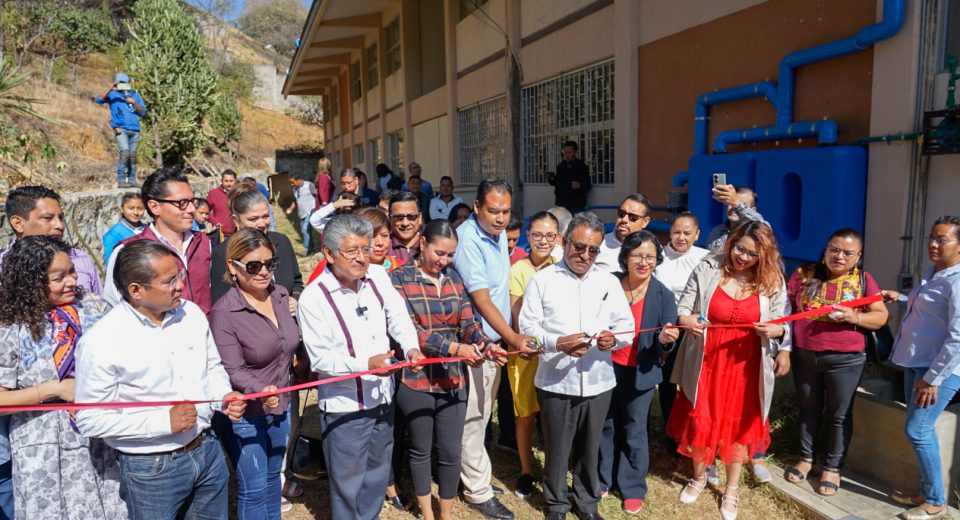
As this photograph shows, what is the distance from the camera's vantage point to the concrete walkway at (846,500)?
3.43 m

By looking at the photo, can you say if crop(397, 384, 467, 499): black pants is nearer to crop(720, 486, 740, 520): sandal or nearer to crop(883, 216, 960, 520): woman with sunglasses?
crop(720, 486, 740, 520): sandal

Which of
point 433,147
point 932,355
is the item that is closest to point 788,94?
point 932,355

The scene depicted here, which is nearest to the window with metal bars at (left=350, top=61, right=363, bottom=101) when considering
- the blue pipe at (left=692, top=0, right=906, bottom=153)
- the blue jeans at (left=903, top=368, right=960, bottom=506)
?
the blue pipe at (left=692, top=0, right=906, bottom=153)

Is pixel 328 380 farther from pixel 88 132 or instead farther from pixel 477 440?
pixel 88 132

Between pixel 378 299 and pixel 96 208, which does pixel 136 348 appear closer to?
pixel 378 299

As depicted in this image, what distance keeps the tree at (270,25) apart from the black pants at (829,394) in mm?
62560

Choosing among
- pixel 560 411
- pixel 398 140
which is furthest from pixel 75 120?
pixel 560 411

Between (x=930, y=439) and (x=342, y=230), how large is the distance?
3.42 meters

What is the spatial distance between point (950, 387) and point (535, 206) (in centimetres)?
760

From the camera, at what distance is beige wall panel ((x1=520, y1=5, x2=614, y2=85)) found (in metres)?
8.14

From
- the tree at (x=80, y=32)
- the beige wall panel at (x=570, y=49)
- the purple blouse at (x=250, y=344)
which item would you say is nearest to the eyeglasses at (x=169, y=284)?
the purple blouse at (x=250, y=344)

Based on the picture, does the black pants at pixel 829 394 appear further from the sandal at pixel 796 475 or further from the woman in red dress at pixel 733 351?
the woman in red dress at pixel 733 351

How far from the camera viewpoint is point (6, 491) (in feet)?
9.30

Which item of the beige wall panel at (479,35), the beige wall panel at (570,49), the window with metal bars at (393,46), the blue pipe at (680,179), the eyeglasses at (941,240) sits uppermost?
the window with metal bars at (393,46)
